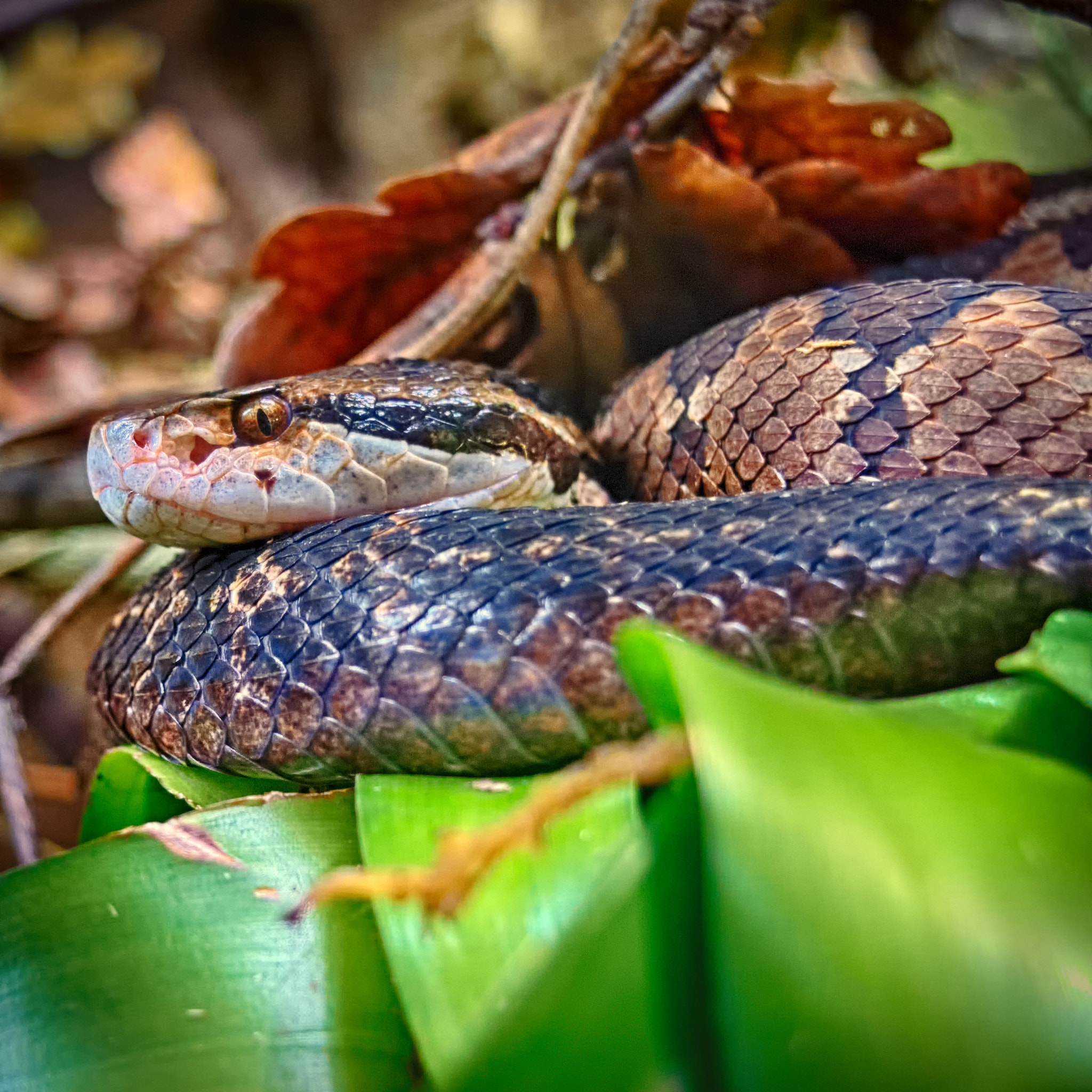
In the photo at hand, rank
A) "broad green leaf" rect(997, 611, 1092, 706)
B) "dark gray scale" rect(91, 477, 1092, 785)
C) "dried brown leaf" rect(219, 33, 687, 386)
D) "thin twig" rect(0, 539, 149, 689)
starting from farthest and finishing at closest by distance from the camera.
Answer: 1. "thin twig" rect(0, 539, 149, 689)
2. "dried brown leaf" rect(219, 33, 687, 386)
3. "dark gray scale" rect(91, 477, 1092, 785)
4. "broad green leaf" rect(997, 611, 1092, 706)

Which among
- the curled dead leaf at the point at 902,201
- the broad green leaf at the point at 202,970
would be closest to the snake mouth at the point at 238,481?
the broad green leaf at the point at 202,970

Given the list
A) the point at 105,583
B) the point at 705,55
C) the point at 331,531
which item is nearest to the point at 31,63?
the point at 105,583

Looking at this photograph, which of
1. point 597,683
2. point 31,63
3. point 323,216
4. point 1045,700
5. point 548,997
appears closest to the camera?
point 548,997

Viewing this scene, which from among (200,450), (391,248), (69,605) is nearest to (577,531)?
(200,450)

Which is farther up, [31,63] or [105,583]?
[31,63]

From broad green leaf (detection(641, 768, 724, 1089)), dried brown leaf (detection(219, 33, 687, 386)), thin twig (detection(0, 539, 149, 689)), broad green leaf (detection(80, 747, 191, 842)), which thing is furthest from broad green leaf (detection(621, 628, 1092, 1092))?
thin twig (detection(0, 539, 149, 689))

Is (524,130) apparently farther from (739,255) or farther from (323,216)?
(739,255)

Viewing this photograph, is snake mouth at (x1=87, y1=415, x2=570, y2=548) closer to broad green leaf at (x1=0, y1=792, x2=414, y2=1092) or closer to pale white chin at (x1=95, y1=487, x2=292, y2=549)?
pale white chin at (x1=95, y1=487, x2=292, y2=549)
